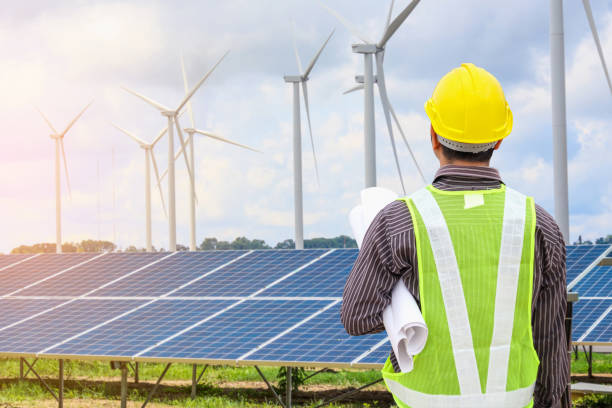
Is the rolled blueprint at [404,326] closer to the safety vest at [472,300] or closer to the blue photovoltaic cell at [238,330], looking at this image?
the safety vest at [472,300]

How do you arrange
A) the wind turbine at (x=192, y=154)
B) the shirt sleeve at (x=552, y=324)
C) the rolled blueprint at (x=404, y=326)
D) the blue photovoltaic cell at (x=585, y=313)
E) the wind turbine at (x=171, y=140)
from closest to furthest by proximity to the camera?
the rolled blueprint at (x=404, y=326) < the shirt sleeve at (x=552, y=324) < the blue photovoltaic cell at (x=585, y=313) < the wind turbine at (x=171, y=140) < the wind turbine at (x=192, y=154)

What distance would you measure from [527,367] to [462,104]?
120 cm

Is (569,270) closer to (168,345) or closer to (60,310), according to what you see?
(168,345)

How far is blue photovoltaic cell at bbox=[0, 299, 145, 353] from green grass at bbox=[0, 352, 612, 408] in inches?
171

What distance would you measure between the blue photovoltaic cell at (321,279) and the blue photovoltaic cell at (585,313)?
14.0ft

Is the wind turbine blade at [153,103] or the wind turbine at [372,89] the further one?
the wind turbine blade at [153,103]

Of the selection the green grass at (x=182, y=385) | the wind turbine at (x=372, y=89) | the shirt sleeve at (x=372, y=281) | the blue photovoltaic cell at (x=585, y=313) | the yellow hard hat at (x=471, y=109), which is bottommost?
the green grass at (x=182, y=385)

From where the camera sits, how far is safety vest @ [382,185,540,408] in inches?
130

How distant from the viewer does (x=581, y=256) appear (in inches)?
537

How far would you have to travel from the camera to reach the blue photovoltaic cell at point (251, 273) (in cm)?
1376

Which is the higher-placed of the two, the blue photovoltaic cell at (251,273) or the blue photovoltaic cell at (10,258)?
the blue photovoltaic cell at (10,258)

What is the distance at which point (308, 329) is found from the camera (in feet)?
38.1

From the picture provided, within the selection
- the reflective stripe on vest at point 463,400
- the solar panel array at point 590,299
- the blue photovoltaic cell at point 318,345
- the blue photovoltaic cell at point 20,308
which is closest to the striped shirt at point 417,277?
the reflective stripe on vest at point 463,400

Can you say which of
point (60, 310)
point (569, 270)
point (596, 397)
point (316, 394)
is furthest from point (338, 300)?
point (596, 397)
